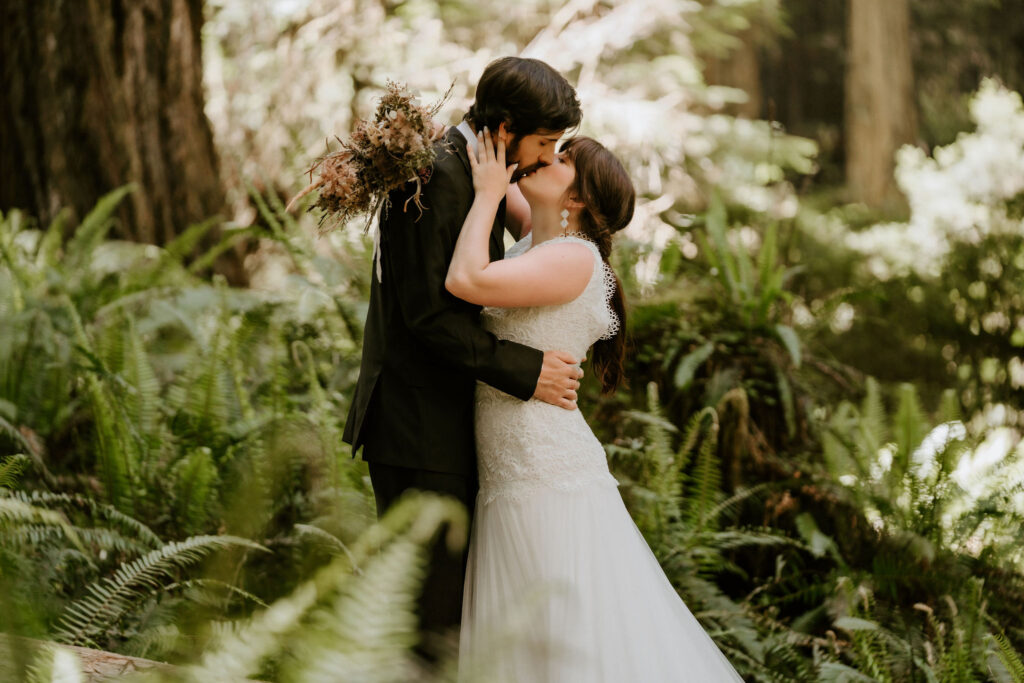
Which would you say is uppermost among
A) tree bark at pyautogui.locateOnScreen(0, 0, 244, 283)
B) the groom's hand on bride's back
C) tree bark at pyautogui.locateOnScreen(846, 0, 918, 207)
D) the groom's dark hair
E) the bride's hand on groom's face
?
tree bark at pyautogui.locateOnScreen(846, 0, 918, 207)

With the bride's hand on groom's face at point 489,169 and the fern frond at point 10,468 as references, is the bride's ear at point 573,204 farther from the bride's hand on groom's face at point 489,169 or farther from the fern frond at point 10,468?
the fern frond at point 10,468

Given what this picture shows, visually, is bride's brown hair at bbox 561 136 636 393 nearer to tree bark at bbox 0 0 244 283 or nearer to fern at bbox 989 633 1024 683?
fern at bbox 989 633 1024 683

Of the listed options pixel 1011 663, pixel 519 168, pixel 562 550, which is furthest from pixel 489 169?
pixel 1011 663

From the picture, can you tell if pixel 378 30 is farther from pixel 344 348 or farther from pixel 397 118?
pixel 397 118

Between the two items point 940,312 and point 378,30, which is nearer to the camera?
point 940,312

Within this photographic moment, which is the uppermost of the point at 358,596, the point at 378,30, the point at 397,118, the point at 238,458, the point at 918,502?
the point at 378,30

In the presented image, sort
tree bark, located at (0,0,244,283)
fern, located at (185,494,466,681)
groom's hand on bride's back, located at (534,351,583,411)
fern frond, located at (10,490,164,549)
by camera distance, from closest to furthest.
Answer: fern, located at (185,494,466,681), groom's hand on bride's back, located at (534,351,583,411), fern frond, located at (10,490,164,549), tree bark, located at (0,0,244,283)

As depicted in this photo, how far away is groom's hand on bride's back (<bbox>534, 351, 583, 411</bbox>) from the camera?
254cm

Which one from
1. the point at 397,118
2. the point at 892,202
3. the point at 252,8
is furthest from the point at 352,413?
the point at 892,202

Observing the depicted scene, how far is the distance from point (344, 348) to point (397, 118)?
2440 mm

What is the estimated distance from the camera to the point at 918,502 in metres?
3.82

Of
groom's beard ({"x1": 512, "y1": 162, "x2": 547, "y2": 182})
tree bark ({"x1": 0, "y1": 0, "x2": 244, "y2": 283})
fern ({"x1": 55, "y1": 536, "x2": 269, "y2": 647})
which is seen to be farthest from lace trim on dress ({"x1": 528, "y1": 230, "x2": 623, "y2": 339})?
tree bark ({"x1": 0, "y1": 0, "x2": 244, "y2": 283})

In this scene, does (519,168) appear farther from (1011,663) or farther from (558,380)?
(1011,663)

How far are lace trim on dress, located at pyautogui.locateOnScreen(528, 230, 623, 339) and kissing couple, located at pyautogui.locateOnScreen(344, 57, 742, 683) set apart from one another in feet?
0.05
